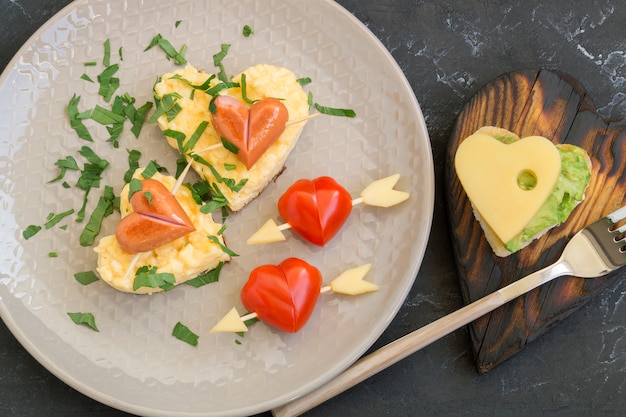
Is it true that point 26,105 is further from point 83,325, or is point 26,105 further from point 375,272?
point 375,272

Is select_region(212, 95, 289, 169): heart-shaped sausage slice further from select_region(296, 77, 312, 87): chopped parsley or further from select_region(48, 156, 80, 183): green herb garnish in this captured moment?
select_region(48, 156, 80, 183): green herb garnish

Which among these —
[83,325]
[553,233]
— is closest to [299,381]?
[83,325]

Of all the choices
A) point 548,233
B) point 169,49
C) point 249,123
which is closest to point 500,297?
point 548,233

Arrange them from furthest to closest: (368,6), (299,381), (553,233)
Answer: (368,6), (553,233), (299,381)

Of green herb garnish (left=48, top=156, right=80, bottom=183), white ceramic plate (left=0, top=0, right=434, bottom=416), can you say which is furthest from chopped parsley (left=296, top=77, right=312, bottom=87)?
green herb garnish (left=48, top=156, right=80, bottom=183)

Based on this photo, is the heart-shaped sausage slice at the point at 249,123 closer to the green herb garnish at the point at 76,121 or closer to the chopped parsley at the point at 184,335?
the green herb garnish at the point at 76,121

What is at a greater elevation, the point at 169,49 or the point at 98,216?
the point at 169,49

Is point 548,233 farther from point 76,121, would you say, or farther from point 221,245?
point 76,121
